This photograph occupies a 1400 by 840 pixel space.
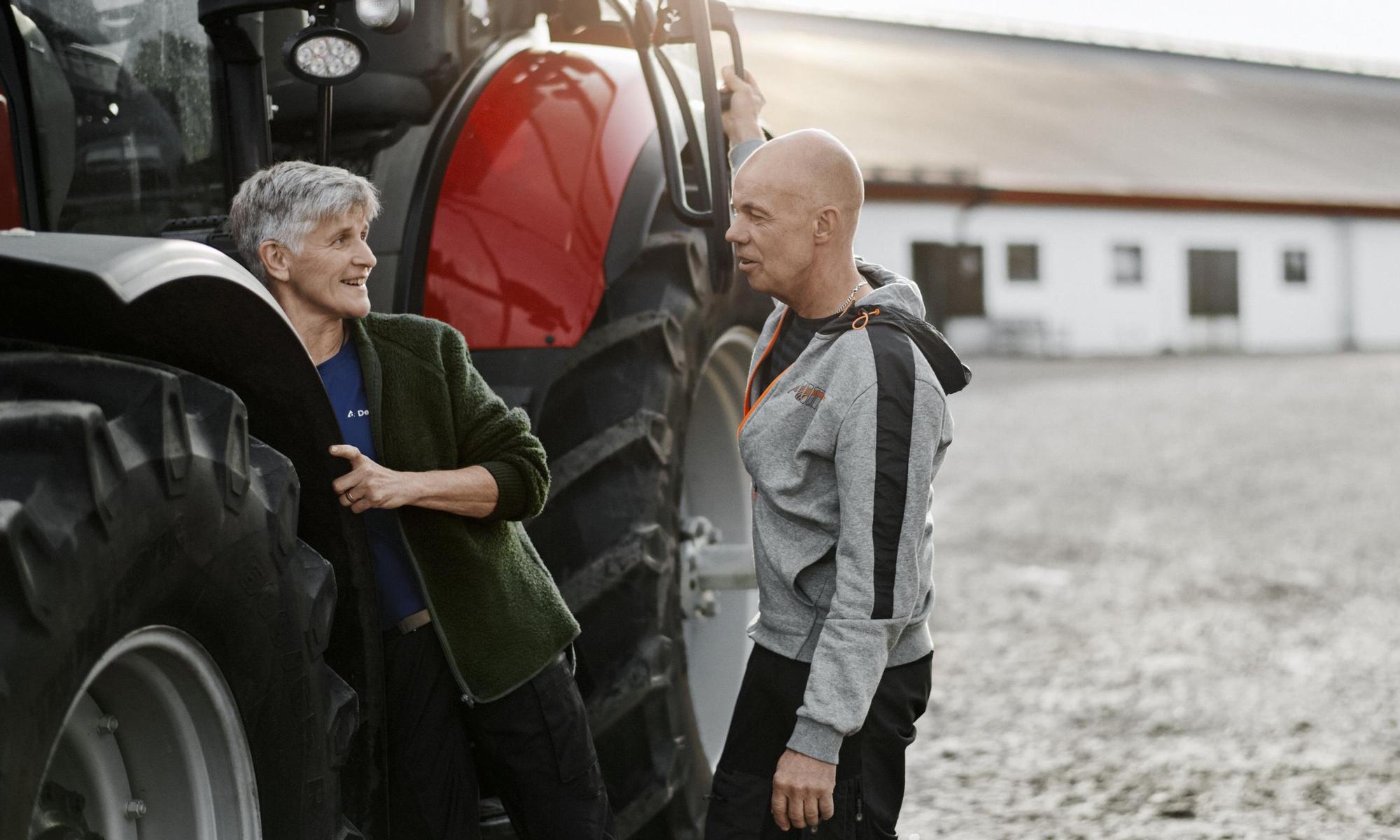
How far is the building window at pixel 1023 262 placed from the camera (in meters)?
26.4

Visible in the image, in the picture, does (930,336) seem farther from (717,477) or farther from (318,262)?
(717,477)

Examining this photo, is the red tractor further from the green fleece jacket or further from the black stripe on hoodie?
the black stripe on hoodie

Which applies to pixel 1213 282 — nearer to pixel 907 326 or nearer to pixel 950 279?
pixel 950 279

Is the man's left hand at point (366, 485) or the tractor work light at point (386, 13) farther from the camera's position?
the tractor work light at point (386, 13)

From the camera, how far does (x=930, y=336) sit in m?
2.23

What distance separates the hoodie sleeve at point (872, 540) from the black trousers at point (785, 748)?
0.13 meters

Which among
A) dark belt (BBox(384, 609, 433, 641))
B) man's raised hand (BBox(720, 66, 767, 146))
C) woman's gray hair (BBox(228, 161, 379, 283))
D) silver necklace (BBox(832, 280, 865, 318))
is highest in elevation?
man's raised hand (BBox(720, 66, 767, 146))

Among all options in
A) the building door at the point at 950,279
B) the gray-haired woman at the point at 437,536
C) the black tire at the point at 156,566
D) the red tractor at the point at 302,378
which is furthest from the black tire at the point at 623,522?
the building door at the point at 950,279

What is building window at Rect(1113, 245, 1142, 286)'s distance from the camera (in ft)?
89.4

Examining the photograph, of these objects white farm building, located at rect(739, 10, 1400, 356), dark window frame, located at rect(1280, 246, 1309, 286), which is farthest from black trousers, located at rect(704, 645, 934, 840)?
dark window frame, located at rect(1280, 246, 1309, 286)

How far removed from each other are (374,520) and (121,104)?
3.36ft

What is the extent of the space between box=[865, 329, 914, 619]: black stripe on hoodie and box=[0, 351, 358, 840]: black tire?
2.39 feet

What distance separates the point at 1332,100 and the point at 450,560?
124 feet

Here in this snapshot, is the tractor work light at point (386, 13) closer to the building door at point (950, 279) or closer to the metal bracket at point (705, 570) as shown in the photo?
the metal bracket at point (705, 570)
